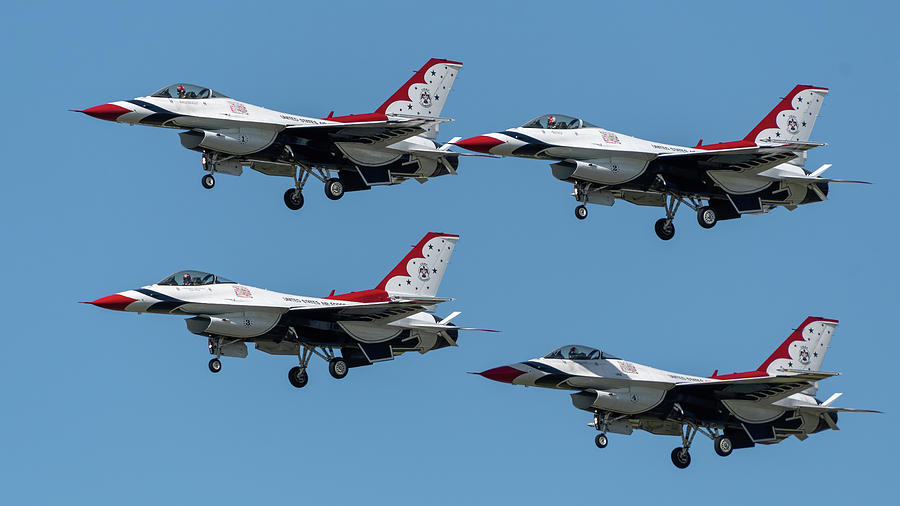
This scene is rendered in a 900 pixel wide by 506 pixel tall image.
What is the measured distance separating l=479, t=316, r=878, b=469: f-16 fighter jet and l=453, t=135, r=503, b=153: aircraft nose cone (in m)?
7.24

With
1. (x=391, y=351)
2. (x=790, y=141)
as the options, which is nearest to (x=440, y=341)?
(x=391, y=351)

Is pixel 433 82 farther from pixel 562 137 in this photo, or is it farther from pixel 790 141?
pixel 790 141

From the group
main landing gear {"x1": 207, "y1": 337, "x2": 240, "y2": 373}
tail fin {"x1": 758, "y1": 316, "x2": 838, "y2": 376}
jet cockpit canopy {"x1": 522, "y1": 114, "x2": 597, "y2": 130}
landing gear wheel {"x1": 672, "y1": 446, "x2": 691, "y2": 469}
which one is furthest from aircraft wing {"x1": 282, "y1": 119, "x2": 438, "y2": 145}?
tail fin {"x1": 758, "y1": 316, "x2": 838, "y2": 376}

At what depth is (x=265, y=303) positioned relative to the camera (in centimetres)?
6316

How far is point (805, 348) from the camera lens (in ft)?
225

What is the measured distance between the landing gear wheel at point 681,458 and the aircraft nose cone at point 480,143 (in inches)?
493

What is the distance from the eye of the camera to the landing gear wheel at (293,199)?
2628 inches

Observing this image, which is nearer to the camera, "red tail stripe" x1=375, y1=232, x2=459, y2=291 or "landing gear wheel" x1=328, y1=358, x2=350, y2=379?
"landing gear wheel" x1=328, y1=358, x2=350, y2=379

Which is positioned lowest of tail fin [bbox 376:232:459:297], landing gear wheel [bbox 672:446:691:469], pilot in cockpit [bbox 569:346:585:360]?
landing gear wheel [bbox 672:446:691:469]

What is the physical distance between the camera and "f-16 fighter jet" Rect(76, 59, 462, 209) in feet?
208

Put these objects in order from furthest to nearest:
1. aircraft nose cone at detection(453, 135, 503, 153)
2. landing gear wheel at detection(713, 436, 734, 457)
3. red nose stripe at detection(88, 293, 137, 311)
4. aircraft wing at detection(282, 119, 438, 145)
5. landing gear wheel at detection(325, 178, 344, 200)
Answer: landing gear wheel at detection(325, 178, 344, 200), landing gear wheel at detection(713, 436, 734, 457), aircraft wing at detection(282, 119, 438, 145), aircraft nose cone at detection(453, 135, 503, 153), red nose stripe at detection(88, 293, 137, 311)

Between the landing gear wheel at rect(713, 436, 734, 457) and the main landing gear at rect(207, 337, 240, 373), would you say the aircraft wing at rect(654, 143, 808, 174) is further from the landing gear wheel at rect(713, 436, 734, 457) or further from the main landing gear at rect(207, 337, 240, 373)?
the main landing gear at rect(207, 337, 240, 373)

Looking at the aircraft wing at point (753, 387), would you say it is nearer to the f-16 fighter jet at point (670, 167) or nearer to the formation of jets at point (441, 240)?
the formation of jets at point (441, 240)

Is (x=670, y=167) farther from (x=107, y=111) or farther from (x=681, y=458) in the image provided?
(x=107, y=111)
